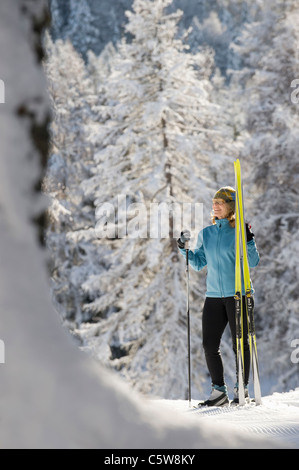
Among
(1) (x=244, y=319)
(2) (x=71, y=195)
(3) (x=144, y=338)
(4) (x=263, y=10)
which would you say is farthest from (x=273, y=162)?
(1) (x=244, y=319)

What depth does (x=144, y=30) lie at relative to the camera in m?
13.7

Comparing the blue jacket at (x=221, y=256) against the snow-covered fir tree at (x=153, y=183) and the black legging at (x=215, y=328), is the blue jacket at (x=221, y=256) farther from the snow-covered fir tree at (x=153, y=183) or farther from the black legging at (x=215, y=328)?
the snow-covered fir tree at (x=153, y=183)

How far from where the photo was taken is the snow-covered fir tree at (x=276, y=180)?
13.1m

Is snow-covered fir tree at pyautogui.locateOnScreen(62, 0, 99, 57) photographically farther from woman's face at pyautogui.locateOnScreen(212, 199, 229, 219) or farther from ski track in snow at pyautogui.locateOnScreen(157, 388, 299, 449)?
ski track in snow at pyautogui.locateOnScreen(157, 388, 299, 449)

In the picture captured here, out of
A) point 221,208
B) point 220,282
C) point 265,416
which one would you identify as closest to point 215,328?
point 220,282

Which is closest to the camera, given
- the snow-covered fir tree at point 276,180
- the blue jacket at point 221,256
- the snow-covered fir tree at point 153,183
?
the blue jacket at point 221,256

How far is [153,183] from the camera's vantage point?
1277 cm

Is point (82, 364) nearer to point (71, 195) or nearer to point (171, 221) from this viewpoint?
point (171, 221)

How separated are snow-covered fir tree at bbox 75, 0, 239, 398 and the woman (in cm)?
803

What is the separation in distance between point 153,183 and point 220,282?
337 inches

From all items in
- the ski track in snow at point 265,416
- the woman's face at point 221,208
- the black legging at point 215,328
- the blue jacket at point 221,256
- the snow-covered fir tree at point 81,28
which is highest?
the snow-covered fir tree at point 81,28

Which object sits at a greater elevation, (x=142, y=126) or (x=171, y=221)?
(x=142, y=126)

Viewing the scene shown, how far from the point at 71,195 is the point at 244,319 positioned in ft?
52.7

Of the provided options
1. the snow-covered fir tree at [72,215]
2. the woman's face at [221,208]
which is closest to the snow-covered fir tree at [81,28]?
the snow-covered fir tree at [72,215]
